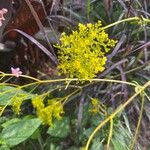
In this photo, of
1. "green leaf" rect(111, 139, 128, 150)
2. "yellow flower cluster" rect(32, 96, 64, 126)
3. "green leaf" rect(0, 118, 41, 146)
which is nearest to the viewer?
"yellow flower cluster" rect(32, 96, 64, 126)

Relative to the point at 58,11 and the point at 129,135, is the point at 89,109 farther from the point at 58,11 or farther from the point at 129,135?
the point at 58,11

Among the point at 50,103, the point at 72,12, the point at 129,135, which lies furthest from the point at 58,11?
the point at 50,103

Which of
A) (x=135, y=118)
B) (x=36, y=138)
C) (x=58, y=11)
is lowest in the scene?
(x=135, y=118)

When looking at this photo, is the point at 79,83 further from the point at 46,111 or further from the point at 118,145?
the point at 46,111

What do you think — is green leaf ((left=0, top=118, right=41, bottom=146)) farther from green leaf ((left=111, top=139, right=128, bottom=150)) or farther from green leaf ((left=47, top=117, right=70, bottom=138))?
green leaf ((left=111, top=139, right=128, bottom=150))

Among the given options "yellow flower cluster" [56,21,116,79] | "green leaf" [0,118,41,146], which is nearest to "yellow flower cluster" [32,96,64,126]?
"yellow flower cluster" [56,21,116,79]
